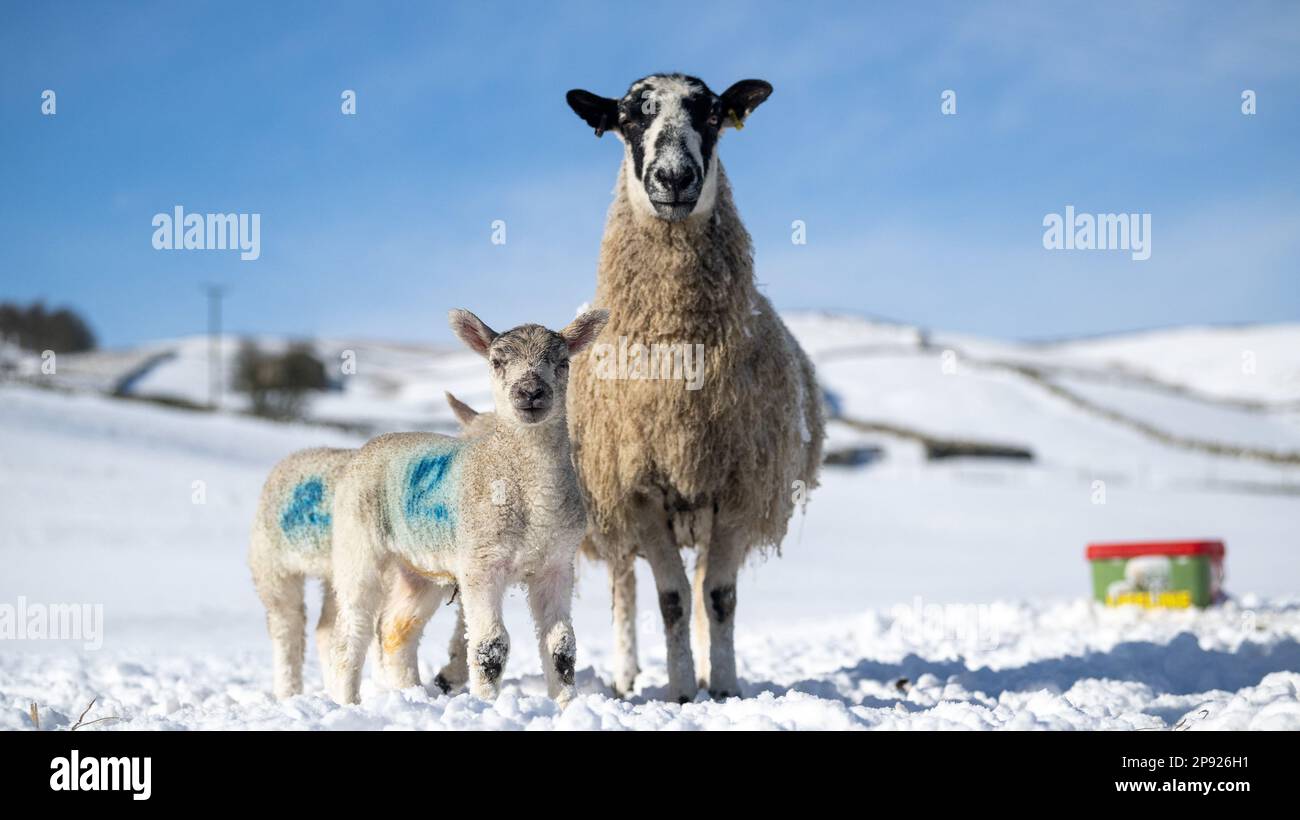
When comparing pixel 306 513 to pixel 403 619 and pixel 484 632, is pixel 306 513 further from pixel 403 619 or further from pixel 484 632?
pixel 484 632

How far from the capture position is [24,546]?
19.7 m

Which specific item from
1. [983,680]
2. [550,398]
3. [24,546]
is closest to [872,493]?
[24,546]

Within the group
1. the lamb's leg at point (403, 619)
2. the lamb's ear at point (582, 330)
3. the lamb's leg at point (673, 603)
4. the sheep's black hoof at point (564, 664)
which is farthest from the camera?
the lamb's leg at point (673, 603)

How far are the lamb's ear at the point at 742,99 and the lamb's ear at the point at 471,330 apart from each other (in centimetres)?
245

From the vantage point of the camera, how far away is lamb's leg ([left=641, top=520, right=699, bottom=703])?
6.93 meters

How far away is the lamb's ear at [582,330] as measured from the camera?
18.0ft

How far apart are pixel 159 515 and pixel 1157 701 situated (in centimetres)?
1995

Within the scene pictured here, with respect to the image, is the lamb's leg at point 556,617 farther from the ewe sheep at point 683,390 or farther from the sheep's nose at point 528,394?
the ewe sheep at point 683,390

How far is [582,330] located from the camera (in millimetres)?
5512

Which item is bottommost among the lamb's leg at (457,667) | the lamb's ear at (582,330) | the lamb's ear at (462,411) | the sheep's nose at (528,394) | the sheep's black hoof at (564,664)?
the lamb's leg at (457,667)

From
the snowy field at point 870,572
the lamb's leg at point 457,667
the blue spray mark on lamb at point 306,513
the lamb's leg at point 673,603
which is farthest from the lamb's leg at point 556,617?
the lamb's leg at point 457,667

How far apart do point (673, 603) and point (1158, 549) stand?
26.0 ft

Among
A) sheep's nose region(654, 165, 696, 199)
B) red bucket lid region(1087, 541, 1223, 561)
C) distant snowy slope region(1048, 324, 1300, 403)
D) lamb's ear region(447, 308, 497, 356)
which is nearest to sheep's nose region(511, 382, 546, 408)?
lamb's ear region(447, 308, 497, 356)

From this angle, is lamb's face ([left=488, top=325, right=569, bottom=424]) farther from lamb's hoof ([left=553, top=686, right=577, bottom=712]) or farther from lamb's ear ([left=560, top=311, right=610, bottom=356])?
lamb's hoof ([left=553, top=686, right=577, bottom=712])
